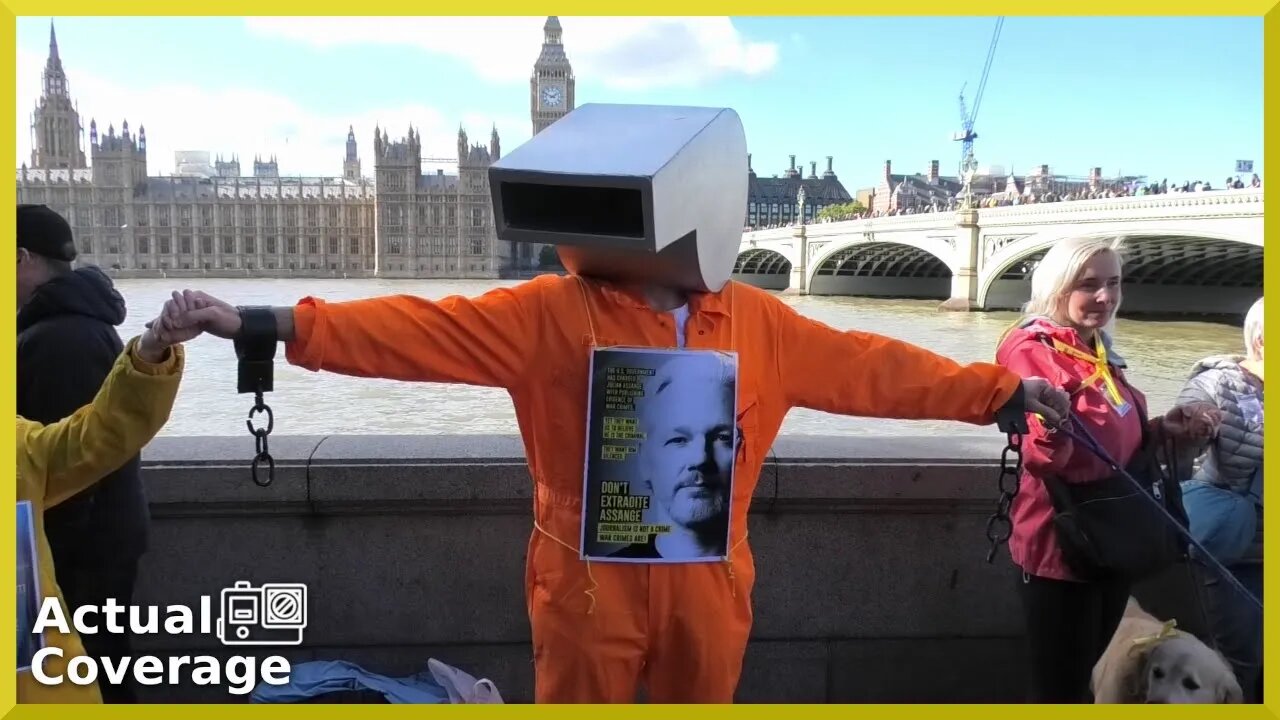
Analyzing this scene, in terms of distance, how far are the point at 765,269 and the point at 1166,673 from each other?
148ft

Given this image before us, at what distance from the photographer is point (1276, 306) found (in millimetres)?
1616

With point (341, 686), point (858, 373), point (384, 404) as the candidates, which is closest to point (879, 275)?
point (384, 404)

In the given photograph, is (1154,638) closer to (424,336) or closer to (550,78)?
(424,336)

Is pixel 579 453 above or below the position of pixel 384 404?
above

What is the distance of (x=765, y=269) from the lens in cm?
4622

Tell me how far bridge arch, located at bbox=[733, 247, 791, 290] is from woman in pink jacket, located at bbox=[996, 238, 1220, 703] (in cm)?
3907

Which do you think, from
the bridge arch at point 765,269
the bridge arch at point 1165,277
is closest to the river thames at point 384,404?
the bridge arch at point 1165,277

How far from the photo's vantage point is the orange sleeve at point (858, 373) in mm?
1486

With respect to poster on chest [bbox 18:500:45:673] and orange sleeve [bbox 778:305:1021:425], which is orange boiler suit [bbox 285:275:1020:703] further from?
poster on chest [bbox 18:500:45:673]

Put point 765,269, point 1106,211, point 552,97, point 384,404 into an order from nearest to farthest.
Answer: point 384,404, point 1106,211, point 765,269, point 552,97

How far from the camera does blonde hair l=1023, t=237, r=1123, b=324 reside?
174 cm

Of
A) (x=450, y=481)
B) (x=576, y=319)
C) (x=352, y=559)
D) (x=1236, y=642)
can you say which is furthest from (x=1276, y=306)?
(x=352, y=559)

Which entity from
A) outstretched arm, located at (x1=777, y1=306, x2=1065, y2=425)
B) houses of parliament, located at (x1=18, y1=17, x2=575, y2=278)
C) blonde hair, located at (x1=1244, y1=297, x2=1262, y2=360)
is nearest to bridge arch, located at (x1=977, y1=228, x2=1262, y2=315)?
blonde hair, located at (x1=1244, y1=297, x2=1262, y2=360)

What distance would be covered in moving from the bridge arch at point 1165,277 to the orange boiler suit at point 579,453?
21854 mm
